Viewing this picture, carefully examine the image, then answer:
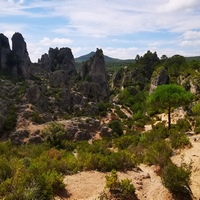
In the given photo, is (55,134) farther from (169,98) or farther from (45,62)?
(45,62)

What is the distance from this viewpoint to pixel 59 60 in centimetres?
10531

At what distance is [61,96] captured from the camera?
189 ft

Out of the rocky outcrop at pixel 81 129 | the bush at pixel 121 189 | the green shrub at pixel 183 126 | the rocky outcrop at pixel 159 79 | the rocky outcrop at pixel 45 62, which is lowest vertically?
the rocky outcrop at pixel 81 129

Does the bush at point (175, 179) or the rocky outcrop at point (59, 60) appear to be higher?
the rocky outcrop at point (59, 60)

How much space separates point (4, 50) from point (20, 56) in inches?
229

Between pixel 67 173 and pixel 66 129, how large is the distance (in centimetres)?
2123

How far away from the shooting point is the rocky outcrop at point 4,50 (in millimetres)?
75750

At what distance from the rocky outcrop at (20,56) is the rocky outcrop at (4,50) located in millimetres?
2274

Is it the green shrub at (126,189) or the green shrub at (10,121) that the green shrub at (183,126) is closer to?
the green shrub at (126,189)

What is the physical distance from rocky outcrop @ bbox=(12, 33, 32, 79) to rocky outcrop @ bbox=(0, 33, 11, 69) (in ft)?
7.46

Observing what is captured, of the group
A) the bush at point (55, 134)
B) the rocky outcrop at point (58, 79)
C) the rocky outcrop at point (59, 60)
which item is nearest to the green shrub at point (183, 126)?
the bush at point (55, 134)

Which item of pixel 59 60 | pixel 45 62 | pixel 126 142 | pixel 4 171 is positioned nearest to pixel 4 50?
pixel 59 60

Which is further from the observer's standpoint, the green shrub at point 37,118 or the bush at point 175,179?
the green shrub at point 37,118

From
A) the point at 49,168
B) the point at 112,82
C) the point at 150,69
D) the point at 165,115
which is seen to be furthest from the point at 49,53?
the point at 49,168
